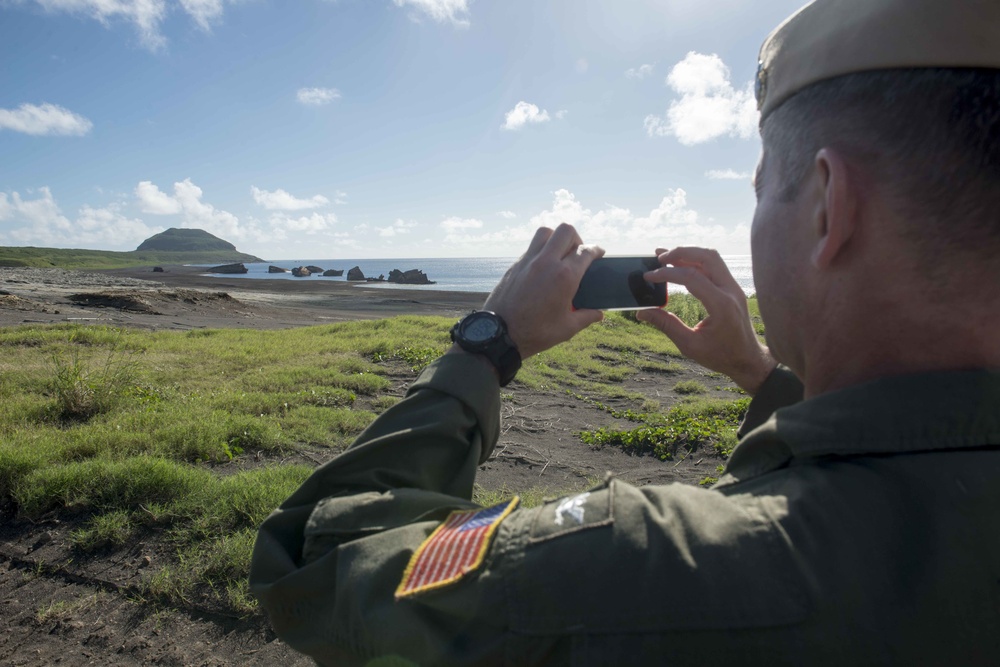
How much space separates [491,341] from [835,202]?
2.60 feet

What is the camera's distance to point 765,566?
2.84 feet

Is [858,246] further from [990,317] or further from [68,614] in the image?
[68,614]

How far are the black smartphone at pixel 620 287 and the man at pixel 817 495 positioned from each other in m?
0.56

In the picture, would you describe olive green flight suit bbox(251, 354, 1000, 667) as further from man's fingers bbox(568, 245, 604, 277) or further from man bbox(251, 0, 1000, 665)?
man's fingers bbox(568, 245, 604, 277)

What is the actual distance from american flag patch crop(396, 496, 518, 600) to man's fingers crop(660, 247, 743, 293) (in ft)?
3.45

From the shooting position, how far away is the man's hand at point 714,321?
1767mm

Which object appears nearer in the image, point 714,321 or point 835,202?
point 835,202

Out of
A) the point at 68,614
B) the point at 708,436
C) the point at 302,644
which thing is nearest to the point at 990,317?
the point at 302,644

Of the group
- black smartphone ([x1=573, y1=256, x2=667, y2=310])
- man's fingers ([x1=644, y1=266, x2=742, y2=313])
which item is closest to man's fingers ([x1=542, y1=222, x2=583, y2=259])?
black smartphone ([x1=573, y1=256, x2=667, y2=310])

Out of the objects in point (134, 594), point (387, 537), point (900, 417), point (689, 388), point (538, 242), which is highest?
point (538, 242)

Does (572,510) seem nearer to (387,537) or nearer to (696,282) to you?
(387,537)

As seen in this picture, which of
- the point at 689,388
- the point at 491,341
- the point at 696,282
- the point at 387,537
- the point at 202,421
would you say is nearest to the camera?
the point at 387,537

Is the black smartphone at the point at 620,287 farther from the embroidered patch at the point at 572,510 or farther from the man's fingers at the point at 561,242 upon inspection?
the embroidered patch at the point at 572,510

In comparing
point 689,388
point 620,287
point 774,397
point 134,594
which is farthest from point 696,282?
point 689,388
